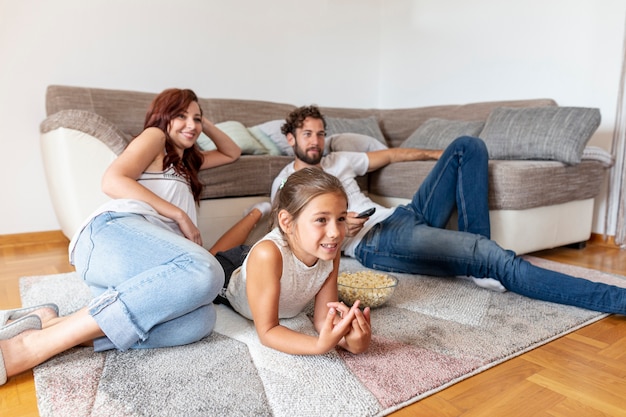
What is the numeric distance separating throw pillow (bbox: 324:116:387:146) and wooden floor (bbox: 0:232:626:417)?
6.59ft

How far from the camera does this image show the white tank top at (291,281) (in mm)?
1318

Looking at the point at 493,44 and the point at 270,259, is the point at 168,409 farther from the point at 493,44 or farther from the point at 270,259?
the point at 493,44

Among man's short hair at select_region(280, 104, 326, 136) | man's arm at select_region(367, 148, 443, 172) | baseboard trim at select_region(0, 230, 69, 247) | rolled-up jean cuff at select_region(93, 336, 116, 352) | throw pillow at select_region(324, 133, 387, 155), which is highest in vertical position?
man's short hair at select_region(280, 104, 326, 136)

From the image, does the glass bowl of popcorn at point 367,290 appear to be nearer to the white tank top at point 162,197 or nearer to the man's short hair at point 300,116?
the white tank top at point 162,197

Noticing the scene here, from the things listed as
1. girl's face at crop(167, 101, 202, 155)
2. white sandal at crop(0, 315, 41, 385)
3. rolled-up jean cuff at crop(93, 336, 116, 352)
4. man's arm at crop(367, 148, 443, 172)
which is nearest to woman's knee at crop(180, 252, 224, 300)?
rolled-up jean cuff at crop(93, 336, 116, 352)

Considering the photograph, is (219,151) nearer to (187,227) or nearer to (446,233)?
(187,227)

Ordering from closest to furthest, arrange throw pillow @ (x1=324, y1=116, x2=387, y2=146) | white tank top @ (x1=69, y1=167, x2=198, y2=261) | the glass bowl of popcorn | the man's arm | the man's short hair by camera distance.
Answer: white tank top @ (x1=69, y1=167, x2=198, y2=261), the glass bowl of popcorn, the man's short hair, the man's arm, throw pillow @ (x1=324, y1=116, x2=387, y2=146)

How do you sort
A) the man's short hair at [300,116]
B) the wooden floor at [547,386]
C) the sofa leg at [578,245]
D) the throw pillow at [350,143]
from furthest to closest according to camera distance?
the throw pillow at [350,143] < the sofa leg at [578,245] < the man's short hair at [300,116] < the wooden floor at [547,386]

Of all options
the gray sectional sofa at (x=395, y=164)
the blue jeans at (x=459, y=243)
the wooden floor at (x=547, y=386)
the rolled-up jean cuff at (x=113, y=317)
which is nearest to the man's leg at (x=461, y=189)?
the blue jeans at (x=459, y=243)

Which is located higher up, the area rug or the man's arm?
the man's arm

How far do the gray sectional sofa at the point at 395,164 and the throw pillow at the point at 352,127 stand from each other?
6cm

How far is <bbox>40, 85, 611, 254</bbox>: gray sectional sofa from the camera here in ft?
7.14

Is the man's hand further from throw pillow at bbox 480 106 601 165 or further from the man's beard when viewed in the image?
throw pillow at bbox 480 106 601 165

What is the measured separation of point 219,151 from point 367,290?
0.98m
